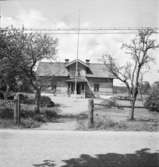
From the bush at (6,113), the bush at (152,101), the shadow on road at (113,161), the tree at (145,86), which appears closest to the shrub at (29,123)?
the bush at (6,113)

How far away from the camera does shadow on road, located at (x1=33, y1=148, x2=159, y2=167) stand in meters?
3.81

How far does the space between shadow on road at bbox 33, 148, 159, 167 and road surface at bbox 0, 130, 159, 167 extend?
0.10m

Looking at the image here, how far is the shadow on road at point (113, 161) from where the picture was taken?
381 cm

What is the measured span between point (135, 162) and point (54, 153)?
6.00ft

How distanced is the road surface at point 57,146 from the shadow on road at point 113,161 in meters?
0.10

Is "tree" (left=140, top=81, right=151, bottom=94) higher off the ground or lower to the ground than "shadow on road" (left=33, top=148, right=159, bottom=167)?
higher

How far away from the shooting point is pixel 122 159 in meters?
4.12

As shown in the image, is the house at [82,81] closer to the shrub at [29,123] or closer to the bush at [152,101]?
the bush at [152,101]

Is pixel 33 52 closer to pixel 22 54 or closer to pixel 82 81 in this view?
pixel 22 54

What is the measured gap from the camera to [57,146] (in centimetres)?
502

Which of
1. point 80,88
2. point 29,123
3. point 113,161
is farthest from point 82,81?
point 113,161

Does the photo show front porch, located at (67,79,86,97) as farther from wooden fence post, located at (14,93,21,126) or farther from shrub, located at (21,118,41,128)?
wooden fence post, located at (14,93,21,126)

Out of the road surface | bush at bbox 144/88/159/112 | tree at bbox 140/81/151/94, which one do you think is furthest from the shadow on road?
bush at bbox 144/88/159/112

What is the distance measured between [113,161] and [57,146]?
1.64 metres
